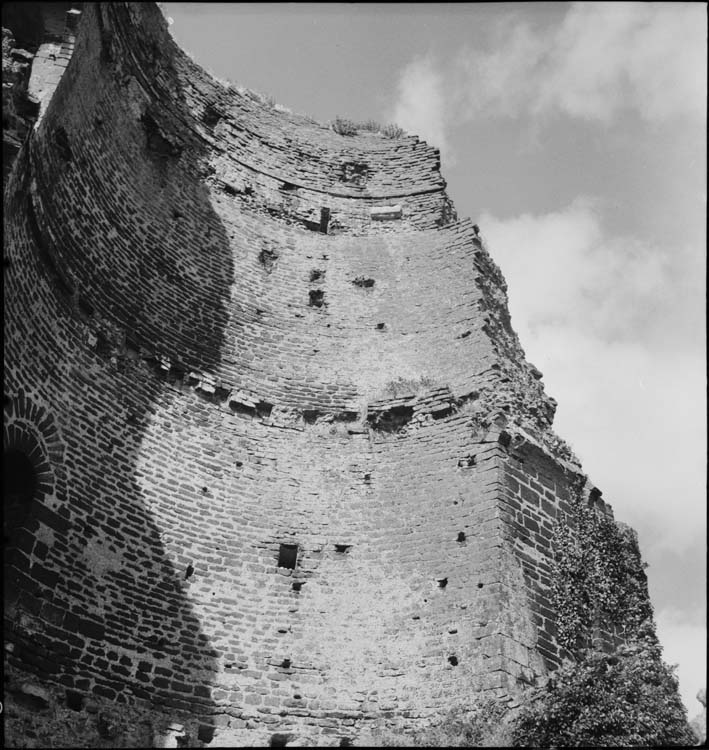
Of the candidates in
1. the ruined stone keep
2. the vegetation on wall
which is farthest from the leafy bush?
the ruined stone keep

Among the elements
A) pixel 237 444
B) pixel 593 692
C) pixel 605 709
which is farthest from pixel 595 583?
pixel 237 444

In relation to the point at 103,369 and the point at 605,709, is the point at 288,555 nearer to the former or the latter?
the point at 103,369

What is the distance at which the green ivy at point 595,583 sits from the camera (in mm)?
10234

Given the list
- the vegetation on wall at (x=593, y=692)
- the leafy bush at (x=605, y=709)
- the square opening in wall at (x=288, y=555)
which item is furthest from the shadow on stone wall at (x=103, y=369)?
the leafy bush at (x=605, y=709)

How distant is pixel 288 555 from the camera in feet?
36.1

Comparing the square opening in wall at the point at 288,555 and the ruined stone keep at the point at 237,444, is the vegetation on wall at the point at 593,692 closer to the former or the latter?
the ruined stone keep at the point at 237,444

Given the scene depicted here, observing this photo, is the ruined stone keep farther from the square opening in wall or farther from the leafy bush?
the leafy bush

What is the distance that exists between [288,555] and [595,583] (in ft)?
13.6

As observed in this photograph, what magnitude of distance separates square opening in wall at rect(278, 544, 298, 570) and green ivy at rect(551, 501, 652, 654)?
348cm

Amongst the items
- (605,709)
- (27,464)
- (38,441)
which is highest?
(38,441)

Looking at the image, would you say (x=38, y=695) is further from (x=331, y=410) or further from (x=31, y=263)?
(x=331, y=410)

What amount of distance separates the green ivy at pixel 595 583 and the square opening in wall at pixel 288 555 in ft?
11.4

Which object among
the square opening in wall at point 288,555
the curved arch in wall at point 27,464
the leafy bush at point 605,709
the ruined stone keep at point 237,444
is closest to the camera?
the leafy bush at point 605,709

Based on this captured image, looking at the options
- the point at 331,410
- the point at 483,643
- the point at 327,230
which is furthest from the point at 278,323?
the point at 483,643
